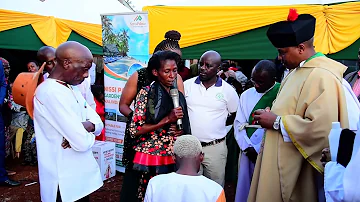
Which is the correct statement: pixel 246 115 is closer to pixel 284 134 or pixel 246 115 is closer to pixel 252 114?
pixel 252 114

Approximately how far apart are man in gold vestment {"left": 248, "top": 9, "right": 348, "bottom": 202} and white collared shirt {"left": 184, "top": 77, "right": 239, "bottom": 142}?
1144 mm

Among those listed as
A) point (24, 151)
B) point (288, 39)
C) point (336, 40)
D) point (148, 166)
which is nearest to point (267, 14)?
point (336, 40)

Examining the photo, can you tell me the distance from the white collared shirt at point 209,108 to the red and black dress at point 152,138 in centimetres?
98

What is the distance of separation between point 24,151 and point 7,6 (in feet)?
10.8

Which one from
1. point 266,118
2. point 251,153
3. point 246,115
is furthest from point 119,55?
point 266,118

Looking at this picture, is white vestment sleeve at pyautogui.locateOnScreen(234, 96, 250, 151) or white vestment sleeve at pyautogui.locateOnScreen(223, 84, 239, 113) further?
white vestment sleeve at pyautogui.locateOnScreen(223, 84, 239, 113)

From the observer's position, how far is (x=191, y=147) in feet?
6.69

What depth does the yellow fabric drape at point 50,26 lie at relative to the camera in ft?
24.3

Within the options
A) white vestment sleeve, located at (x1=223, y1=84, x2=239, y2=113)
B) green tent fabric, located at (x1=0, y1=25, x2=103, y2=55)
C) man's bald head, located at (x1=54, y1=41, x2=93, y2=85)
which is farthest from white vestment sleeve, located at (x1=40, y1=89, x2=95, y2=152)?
green tent fabric, located at (x1=0, y1=25, x2=103, y2=55)

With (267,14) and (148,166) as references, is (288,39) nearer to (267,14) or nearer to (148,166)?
(148,166)

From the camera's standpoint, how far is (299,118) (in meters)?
2.39

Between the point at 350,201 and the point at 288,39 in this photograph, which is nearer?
the point at 350,201

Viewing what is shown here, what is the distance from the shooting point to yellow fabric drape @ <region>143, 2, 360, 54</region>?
5367mm

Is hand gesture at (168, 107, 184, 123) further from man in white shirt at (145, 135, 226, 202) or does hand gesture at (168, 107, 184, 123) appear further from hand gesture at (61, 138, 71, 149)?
hand gesture at (61, 138, 71, 149)
